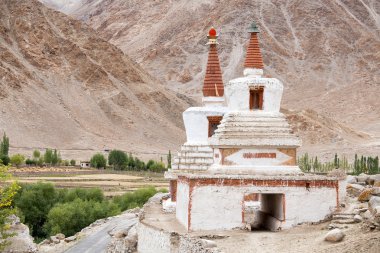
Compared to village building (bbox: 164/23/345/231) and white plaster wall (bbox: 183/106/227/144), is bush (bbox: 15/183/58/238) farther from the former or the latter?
village building (bbox: 164/23/345/231)

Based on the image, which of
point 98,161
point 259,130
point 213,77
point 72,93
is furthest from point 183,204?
point 72,93

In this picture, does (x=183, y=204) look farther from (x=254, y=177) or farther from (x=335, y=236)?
(x=335, y=236)

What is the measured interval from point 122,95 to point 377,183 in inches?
3565

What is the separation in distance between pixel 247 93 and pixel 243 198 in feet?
12.2

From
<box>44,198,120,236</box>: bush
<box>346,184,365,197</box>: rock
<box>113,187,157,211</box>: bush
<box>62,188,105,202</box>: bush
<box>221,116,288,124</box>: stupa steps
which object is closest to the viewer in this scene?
<box>221,116,288,124</box>: stupa steps

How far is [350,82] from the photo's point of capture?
136250 mm

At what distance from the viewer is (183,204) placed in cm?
1969

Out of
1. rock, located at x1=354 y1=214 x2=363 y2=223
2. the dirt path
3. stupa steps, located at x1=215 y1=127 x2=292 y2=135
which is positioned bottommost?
the dirt path

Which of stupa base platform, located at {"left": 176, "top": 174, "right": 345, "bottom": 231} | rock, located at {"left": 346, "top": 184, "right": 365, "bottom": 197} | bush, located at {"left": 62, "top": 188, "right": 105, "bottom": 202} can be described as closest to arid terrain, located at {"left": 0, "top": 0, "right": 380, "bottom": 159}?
bush, located at {"left": 62, "top": 188, "right": 105, "bottom": 202}

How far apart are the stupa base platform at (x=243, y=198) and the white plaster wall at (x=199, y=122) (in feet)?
21.4

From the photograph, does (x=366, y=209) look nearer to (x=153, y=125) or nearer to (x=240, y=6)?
(x=153, y=125)

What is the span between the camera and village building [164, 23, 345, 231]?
1847 cm

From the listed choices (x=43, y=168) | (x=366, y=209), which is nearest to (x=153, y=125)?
(x=43, y=168)

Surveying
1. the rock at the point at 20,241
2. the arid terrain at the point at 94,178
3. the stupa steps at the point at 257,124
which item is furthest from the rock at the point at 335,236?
the arid terrain at the point at 94,178
